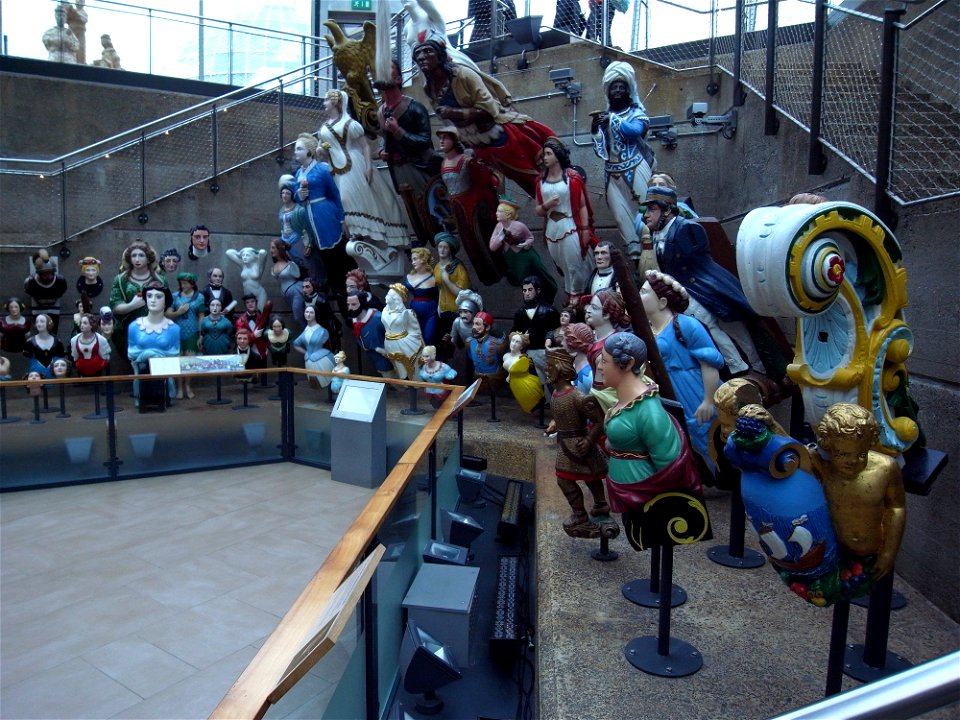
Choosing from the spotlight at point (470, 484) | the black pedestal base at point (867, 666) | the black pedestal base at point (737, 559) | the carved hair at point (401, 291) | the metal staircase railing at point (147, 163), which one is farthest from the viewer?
the metal staircase railing at point (147, 163)

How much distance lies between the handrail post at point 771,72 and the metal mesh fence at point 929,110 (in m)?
1.59

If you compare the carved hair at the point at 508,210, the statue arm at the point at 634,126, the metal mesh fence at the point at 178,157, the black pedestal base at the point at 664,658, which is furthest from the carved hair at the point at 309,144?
the black pedestal base at the point at 664,658

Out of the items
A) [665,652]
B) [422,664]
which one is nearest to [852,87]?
[665,652]

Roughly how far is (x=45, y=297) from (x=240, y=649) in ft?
19.8

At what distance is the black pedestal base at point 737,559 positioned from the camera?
12.6ft

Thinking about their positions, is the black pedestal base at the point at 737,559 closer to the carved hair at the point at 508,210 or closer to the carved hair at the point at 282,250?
the carved hair at the point at 508,210

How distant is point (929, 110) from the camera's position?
385 cm

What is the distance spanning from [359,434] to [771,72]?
449cm

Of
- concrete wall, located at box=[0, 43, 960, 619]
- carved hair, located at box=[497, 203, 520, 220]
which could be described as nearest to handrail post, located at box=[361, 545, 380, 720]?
concrete wall, located at box=[0, 43, 960, 619]

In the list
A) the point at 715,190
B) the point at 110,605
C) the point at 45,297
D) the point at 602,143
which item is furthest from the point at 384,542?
the point at 45,297

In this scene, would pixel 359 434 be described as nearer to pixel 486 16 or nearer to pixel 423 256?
pixel 423 256

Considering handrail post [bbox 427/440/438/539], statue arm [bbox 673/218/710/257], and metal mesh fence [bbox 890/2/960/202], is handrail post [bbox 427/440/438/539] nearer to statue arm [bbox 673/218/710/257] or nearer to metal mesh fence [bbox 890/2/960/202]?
statue arm [bbox 673/218/710/257]

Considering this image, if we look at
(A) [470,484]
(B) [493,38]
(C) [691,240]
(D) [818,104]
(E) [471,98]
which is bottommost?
(A) [470,484]

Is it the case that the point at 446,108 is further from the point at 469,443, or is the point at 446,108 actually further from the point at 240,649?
the point at 240,649
